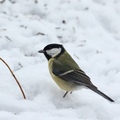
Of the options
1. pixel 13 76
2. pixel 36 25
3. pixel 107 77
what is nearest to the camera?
pixel 13 76

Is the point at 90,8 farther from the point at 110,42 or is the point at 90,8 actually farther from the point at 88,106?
the point at 88,106

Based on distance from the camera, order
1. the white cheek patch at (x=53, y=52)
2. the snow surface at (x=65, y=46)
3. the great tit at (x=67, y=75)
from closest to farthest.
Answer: the snow surface at (x=65, y=46) < the great tit at (x=67, y=75) < the white cheek patch at (x=53, y=52)

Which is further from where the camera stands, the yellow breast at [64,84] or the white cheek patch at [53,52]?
the white cheek patch at [53,52]

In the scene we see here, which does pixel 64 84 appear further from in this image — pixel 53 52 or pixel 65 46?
pixel 65 46

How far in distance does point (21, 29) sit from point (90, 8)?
1.50 meters

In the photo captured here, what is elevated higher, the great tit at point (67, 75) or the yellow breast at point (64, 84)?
the great tit at point (67, 75)

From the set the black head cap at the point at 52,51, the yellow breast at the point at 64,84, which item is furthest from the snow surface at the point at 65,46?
the black head cap at the point at 52,51

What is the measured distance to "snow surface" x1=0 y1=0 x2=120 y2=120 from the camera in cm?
313

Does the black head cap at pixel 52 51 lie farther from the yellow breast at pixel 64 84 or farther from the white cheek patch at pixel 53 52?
the yellow breast at pixel 64 84

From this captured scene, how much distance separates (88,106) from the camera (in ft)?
10.7

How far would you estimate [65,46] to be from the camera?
15.3 feet

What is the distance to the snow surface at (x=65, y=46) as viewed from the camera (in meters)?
3.13

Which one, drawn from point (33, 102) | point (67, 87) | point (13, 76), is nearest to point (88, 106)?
point (67, 87)

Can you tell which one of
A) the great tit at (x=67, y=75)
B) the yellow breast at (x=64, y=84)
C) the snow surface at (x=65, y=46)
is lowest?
the snow surface at (x=65, y=46)
